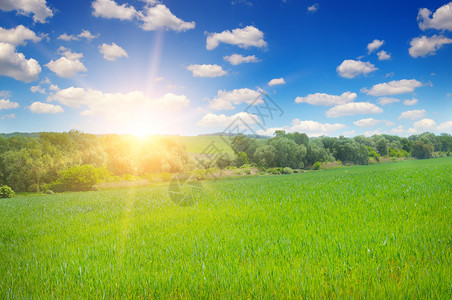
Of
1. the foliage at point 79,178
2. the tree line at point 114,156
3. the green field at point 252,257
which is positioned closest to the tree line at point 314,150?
the tree line at point 114,156

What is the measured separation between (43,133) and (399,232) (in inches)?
2639

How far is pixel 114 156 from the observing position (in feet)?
189

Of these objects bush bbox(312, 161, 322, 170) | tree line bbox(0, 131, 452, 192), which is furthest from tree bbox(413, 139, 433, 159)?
bush bbox(312, 161, 322, 170)

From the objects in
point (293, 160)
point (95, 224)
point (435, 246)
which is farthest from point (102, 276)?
point (293, 160)

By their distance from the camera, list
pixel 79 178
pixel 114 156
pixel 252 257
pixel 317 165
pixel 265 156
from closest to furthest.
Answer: pixel 252 257, pixel 79 178, pixel 114 156, pixel 265 156, pixel 317 165

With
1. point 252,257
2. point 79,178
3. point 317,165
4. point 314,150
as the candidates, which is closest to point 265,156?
point 317,165

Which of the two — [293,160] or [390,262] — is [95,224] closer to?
[390,262]

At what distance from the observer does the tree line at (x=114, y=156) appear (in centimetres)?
4662

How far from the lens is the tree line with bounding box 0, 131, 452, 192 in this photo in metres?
46.6

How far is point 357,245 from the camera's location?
13.9ft

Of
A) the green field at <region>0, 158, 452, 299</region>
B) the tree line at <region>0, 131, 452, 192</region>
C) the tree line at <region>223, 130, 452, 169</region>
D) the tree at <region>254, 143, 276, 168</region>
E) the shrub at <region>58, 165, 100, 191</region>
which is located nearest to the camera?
the green field at <region>0, 158, 452, 299</region>

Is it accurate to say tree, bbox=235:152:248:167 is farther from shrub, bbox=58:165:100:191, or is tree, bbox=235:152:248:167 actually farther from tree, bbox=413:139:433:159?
tree, bbox=413:139:433:159

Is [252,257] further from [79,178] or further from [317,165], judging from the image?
[317,165]

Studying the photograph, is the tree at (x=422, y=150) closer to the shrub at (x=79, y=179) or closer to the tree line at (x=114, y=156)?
the tree line at (x=114, y=156)
